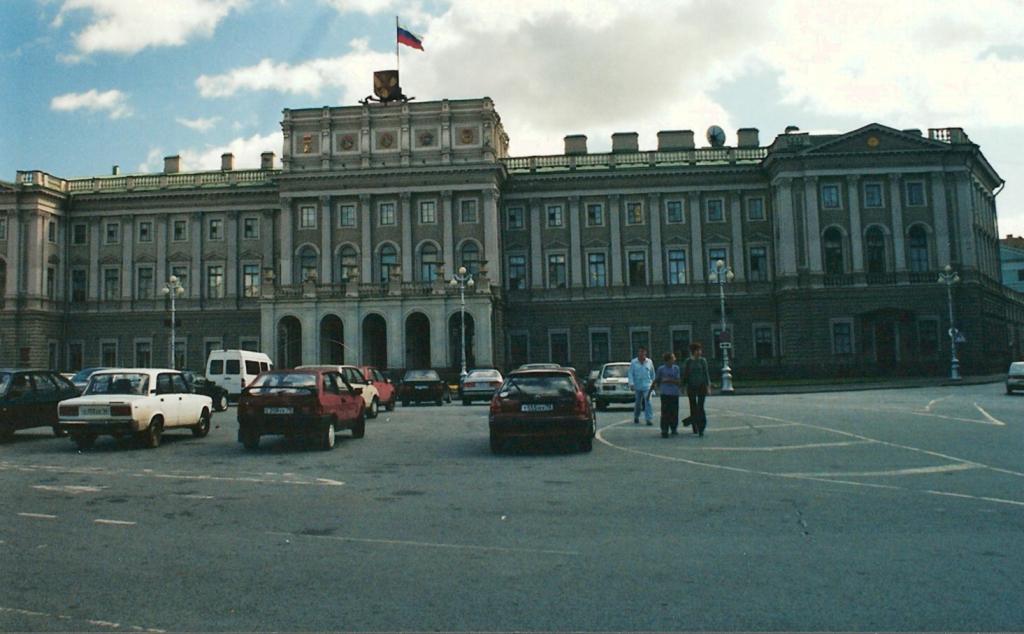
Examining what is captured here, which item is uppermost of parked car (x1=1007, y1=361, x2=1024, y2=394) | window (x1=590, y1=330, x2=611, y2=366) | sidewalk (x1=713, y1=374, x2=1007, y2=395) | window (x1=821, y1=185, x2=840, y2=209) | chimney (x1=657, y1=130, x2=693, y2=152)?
chimney (x1=657, y1=130, x2=693, y2=152)

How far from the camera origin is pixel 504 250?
59594 mm

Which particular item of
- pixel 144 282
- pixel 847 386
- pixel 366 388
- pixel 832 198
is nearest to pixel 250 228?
pixel 144 282

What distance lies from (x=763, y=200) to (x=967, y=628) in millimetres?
56353

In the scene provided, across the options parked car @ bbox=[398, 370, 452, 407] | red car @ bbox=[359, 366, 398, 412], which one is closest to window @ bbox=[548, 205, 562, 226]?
parked car @ bbox=[398, 370, 452, 407]

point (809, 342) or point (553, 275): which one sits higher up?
point (553, 275)

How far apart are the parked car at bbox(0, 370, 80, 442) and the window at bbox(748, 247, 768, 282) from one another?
47.2 m

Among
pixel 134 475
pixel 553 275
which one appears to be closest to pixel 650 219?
pixel 553 275

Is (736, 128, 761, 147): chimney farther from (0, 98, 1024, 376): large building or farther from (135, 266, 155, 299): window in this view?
(135, 266, 155, 299): window

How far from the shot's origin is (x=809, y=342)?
5325 cm

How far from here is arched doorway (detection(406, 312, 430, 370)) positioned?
5412 centimetres

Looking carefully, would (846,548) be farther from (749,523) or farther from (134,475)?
(134,475)

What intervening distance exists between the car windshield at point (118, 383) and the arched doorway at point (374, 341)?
111 ft

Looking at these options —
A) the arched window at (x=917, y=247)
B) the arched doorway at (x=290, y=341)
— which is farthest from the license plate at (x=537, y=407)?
the arched window at (x=917, y=247)

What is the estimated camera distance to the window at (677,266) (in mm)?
58531
